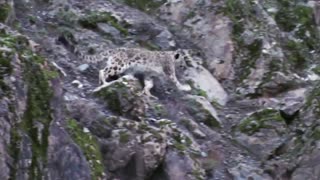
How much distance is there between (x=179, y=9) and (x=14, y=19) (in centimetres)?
518

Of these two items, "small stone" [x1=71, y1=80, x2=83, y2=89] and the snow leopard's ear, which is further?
the snow leopard's ear

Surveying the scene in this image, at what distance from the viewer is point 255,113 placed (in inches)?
538

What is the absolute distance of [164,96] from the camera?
1334 cm

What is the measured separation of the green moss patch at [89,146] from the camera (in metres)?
9.02

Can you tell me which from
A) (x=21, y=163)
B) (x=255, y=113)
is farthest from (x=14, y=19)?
(x=21, y=163)

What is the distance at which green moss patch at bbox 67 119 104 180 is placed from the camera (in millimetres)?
9023

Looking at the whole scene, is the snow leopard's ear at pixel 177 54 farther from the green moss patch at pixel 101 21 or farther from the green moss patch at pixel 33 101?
the green moss patch at pixel 33 101

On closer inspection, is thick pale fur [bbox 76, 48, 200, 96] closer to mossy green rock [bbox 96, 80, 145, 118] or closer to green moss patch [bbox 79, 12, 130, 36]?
mossy green rock [bbox 96, 80, 145, 118]

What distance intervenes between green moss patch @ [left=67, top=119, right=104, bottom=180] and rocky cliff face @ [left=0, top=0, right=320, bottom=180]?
30 millimetres

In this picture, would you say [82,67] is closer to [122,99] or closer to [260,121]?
[122,99]

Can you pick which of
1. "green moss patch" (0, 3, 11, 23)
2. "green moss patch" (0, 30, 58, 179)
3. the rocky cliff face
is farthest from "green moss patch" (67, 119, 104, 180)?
"green moss patch" (0, 3, 11, 23)

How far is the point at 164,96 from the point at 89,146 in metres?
4.15

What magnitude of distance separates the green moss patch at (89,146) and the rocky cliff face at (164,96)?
3 centimetres

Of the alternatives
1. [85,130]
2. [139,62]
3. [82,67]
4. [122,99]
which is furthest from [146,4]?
[85,130]
